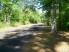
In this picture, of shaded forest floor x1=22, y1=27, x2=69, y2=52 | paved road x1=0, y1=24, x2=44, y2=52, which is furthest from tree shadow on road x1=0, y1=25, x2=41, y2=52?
shaded forest floor x1=22, y1=27, x2=69, y2=52

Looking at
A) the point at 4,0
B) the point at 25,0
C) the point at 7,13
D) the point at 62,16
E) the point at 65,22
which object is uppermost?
the point at 25,0

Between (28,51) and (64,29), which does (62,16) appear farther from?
(28,51)

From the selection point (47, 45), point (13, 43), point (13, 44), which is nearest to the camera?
point (47, 45)

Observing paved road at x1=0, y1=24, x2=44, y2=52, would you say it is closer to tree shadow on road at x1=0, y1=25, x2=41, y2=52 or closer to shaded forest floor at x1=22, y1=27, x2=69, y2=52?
tree shadow on road at x1=0, y1=25, x2=41, y2=52

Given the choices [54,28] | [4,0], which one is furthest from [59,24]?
[4,0]

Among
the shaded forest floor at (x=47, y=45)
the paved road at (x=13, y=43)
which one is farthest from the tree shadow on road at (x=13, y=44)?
the shaded forest floor at (x=47, y=45)

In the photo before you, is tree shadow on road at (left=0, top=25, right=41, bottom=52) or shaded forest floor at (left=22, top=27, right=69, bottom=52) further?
shaded forest floor at (left=22, top=27, right=69, bottom=52)

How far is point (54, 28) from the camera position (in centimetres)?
1423

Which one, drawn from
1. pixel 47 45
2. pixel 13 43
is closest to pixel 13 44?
pixel 13 43

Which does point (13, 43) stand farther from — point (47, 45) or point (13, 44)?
point (47, 45)

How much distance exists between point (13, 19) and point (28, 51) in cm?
2529

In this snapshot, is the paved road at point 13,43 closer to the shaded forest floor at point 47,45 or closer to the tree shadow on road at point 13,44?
the tree shadow on road at point 13,44

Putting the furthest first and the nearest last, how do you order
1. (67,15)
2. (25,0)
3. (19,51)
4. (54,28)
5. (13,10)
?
(25,0) → (13,10) → (67,15) → (54,28) → (19,51)

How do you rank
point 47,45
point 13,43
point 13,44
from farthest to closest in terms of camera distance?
1. point 13,43
2. point 13,44
3. point 47,45
